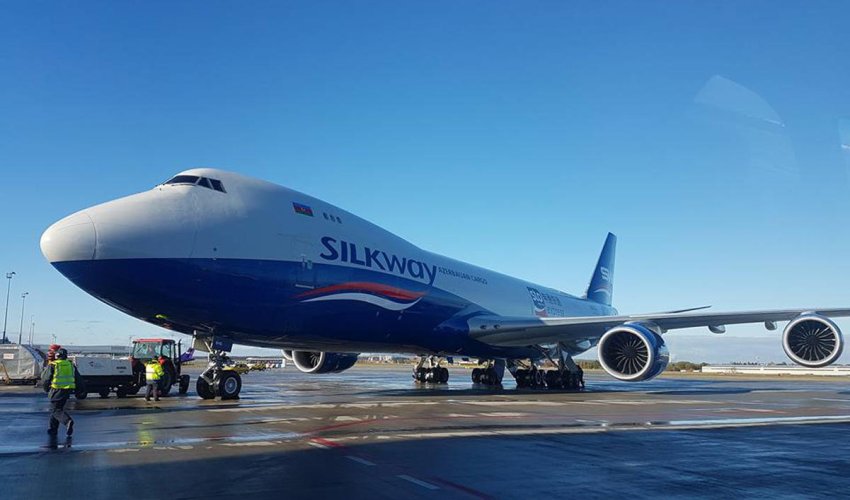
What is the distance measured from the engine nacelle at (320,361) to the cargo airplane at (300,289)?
0.05 metres

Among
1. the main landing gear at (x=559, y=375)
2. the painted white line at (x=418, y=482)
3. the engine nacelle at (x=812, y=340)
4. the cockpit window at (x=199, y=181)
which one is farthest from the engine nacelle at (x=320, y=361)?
the painted white line at (x=418, y=482)

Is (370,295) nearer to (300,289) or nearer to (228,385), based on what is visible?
(300,289)

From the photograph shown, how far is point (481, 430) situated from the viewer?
1134 cm

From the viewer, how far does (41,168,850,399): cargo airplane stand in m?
13.9

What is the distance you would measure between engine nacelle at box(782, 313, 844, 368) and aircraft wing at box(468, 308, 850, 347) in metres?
0.52

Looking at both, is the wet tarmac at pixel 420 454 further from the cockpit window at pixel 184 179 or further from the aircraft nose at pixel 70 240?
the cockpit window at pixel 184 179

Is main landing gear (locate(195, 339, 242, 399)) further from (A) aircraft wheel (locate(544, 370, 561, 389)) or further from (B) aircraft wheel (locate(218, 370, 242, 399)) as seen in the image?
(A) aircraft wheel (locate(544, 370, 561, 389))

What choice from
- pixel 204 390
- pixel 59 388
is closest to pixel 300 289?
pixel 204 390

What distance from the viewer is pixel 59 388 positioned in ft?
34.1

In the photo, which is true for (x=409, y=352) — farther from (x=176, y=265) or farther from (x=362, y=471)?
(x=362, y=471)

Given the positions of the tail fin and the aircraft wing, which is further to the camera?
the tail fin

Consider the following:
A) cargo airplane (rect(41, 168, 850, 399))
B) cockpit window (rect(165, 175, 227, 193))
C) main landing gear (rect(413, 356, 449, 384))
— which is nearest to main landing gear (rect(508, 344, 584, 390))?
cargo airplane (rect(41, 168, 850, 399))

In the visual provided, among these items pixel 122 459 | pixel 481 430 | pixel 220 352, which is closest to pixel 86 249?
pixel 220 352

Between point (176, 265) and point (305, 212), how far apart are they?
4.24 metres
